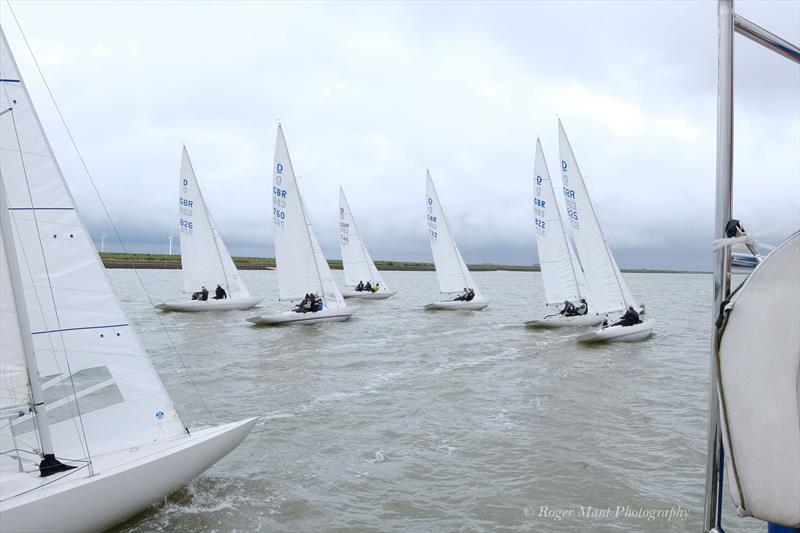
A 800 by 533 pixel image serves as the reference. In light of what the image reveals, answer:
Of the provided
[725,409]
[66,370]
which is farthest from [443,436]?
[725,409]

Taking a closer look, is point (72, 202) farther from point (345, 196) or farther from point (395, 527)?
point (345, 196)

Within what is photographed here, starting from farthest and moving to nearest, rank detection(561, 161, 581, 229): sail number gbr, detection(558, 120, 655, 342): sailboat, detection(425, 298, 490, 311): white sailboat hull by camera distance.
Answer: detection(425, 298, 490, 311): white sailboat hull
detection(561, 161, 581, 229): sail number gbr
detection(558, 120, 655, 342): sailboat

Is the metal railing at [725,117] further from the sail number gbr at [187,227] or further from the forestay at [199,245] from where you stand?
the sail number gbr at [187,227]

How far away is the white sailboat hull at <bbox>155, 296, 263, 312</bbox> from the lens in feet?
79.1

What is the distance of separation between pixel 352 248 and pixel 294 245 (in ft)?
40.8

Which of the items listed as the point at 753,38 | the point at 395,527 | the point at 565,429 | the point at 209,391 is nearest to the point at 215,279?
the point at 209,391

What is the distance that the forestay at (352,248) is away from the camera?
1362 inches

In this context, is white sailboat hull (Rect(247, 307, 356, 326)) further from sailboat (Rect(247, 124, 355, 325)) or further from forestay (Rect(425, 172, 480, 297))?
forestay (Rect(425, 172, 480, 297))

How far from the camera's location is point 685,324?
2467 cm

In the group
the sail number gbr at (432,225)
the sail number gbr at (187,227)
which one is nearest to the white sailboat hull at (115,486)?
the sail number gbr at (187,227)

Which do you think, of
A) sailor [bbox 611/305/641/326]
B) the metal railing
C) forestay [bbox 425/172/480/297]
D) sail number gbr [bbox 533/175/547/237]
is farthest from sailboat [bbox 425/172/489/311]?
the metal railing

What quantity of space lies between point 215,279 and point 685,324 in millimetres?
21264

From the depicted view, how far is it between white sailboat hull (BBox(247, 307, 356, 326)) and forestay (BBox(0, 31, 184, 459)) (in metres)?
14.7

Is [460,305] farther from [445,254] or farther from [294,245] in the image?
[294,245]
